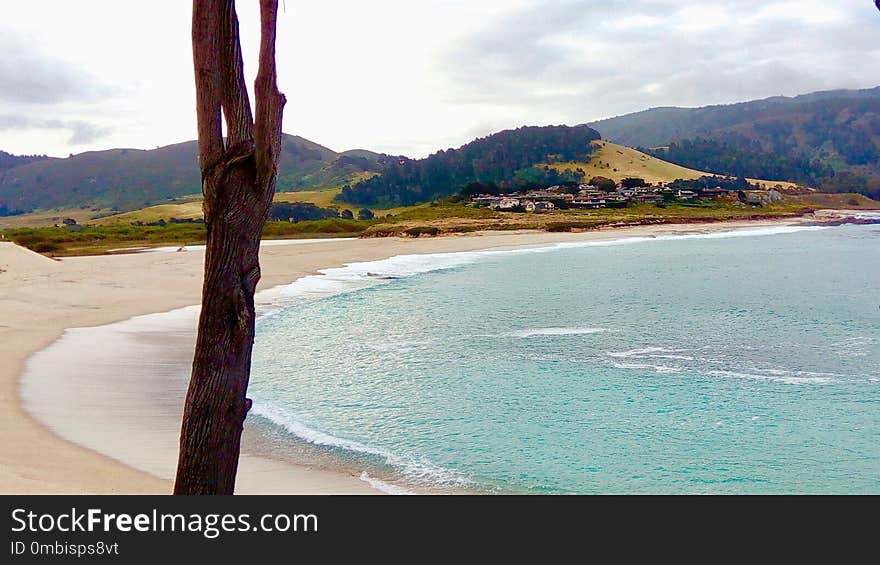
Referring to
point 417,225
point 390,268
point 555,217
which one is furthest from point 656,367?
point 555,217

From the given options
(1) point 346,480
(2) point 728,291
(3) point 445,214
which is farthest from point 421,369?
(3) point 445,214

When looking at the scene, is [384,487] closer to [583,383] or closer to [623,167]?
[583,383]

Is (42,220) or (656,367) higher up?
(42,220)

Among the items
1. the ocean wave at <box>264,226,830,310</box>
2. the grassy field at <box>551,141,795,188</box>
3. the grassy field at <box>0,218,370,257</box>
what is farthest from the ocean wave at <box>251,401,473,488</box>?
the grassy field at <box>551,141,795,188</box>

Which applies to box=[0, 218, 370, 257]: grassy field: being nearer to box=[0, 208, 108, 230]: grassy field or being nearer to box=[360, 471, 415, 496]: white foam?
box=[360, 471, 415, 496]: white foam

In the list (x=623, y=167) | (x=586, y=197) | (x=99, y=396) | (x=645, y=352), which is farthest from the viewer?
(x=623, y=167)

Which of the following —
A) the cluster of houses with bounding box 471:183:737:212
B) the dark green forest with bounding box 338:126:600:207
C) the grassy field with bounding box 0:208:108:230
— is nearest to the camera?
the cluster of houses with bounding box 471:183:737:212

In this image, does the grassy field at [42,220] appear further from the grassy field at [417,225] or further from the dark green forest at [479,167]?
the grassy field at [417,225]
